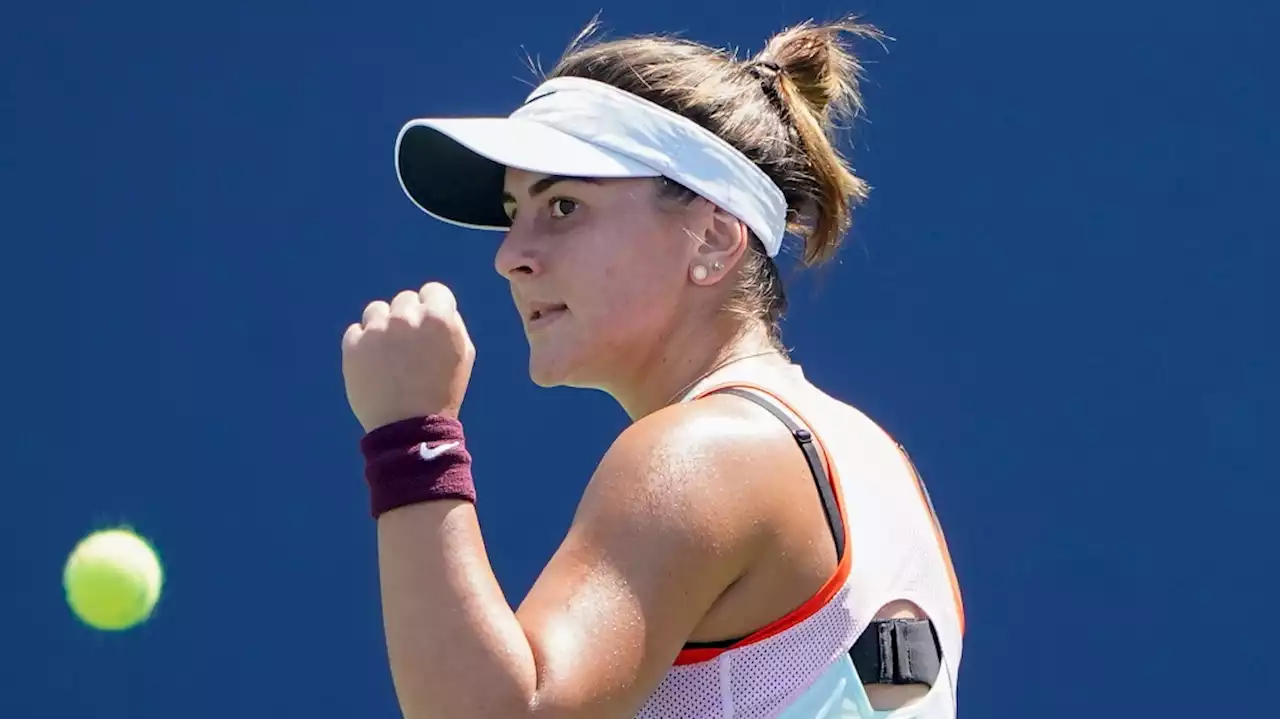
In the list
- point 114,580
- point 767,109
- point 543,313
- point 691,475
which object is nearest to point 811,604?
point 691,475

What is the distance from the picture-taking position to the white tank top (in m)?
1.37

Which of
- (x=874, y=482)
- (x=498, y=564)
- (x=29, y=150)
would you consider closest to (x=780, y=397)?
(x=874, y=482)

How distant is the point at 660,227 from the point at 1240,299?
85.1 inches

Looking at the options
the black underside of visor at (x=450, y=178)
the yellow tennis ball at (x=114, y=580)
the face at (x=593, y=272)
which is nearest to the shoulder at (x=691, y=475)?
the face at (x=593, y=272)

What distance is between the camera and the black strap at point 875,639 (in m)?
1.42

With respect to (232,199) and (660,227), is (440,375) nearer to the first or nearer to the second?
(660,227)

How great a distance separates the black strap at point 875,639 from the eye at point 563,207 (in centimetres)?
29

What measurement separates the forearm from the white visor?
47cm

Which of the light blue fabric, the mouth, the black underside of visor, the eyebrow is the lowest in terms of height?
the light blue fabric

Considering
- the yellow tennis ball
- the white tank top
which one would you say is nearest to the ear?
the white tank top

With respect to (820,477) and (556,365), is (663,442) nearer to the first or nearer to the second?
(820,477)

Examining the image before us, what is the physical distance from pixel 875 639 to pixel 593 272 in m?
0.45

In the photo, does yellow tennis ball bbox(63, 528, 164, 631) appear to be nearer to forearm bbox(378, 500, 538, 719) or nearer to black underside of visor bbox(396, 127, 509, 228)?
black underside of visor bbox(396, 127, 509, 228)

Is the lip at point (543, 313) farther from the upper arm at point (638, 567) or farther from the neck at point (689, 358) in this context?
the upper arm at point (638, 567)
